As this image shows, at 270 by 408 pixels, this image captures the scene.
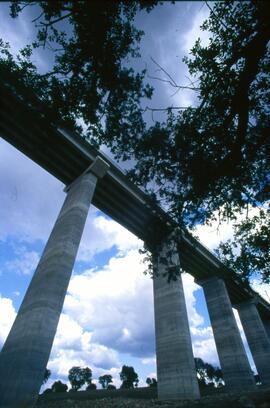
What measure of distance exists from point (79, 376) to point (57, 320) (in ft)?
Answer: 330

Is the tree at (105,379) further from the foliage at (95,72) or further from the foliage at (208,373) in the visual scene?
the foliage at (95,72)

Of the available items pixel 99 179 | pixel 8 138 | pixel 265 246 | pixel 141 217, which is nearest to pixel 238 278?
pixel 265 246

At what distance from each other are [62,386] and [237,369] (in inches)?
3158

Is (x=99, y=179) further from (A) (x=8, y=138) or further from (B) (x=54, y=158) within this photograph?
(A) (x=8, y=138)

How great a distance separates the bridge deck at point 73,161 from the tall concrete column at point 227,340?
9377 mm

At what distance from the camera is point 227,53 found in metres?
8.53

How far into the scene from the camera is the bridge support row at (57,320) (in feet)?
29.7

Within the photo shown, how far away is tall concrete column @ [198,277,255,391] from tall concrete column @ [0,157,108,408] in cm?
2116

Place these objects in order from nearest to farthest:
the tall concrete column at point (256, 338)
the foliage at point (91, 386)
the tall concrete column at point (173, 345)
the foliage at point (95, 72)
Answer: the foliage at point (95, 72) → the tall concrete column at point (173, 345) → the tall concrete column at point (256, 338) → the foliage at point (91, 386)

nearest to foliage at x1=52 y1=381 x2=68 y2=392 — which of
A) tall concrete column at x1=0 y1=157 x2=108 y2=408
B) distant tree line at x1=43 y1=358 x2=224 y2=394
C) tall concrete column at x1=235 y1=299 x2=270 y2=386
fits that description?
distant tree line at x1=43 y1=358 x2=224 y2=394

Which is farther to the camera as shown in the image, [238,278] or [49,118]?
[238,278]

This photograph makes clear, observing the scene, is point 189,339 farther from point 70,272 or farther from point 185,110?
point 185,110

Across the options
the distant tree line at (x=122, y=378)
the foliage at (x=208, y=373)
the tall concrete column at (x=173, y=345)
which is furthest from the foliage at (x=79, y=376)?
the tall concrete column at (x=173, y=345)

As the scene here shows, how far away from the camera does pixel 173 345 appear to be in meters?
17.6
